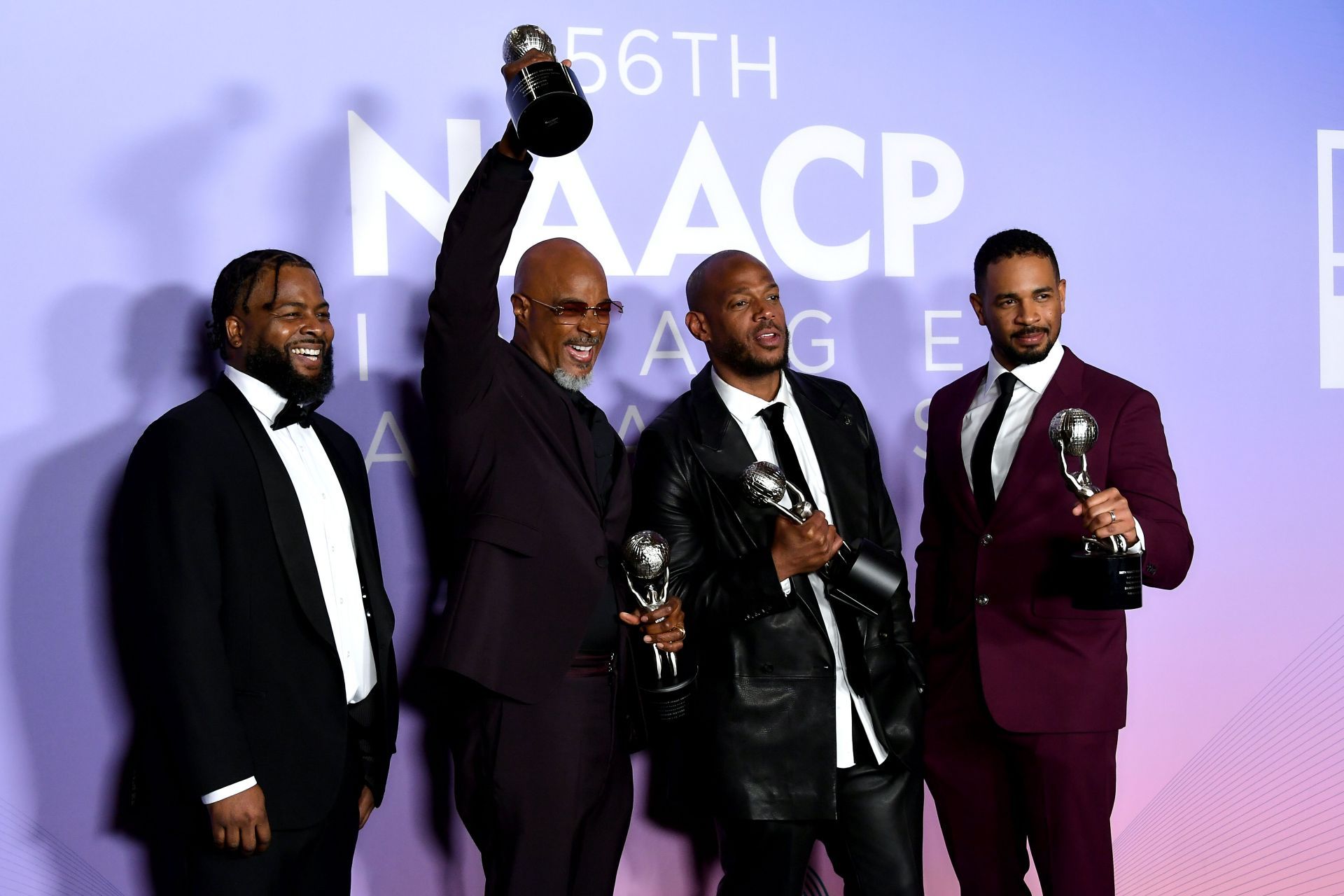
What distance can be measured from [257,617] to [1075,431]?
2.03 metres

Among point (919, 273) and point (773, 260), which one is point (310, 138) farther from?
point (919, 273)

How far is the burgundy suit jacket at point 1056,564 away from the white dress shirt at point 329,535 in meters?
1.64

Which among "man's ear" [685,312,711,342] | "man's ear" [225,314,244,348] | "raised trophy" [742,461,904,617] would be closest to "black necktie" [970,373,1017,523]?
"raised trophy" [742,461,904,617]

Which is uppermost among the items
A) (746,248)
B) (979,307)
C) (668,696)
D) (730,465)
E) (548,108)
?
(548,108)

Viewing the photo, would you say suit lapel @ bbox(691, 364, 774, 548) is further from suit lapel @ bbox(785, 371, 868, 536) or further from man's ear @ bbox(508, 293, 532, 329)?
man's ear @ bbox(508, 293, 532, 329)

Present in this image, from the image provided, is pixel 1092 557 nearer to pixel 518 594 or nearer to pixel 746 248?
pixel 518 594

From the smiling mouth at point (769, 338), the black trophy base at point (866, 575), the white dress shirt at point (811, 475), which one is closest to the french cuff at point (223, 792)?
the white dress shirt at point (811, 475)

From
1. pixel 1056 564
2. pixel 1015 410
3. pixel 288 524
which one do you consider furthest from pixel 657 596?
pixel 1015 410

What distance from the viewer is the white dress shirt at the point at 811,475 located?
3127 millimetres

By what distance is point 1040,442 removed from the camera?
10.5 ft

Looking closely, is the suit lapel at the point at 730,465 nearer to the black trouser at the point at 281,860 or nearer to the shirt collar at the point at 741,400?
the shirt collar at the point at 741,400

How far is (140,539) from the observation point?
2.68 metres

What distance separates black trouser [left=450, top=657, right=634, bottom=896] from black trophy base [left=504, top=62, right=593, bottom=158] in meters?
1.29

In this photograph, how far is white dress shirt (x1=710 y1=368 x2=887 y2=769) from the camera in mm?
3127
